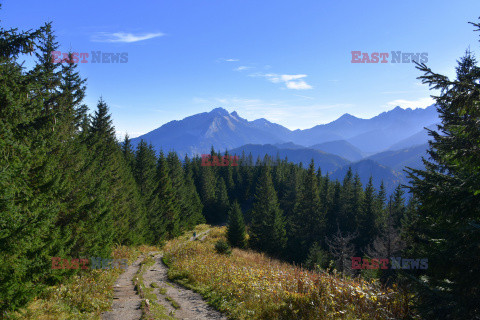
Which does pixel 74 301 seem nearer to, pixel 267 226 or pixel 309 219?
pixel 267 226

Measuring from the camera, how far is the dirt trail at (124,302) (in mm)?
9617

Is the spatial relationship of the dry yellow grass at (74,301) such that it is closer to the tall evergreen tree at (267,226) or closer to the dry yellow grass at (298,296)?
the dry yellow grass at (298,296)

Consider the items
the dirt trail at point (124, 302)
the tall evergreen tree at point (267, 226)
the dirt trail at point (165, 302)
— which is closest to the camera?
the dirt trail at point (124, 302)

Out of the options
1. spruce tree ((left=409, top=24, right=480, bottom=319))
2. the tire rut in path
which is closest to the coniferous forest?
spruce tree ((left=409, top=24, right=480, bottom=319))

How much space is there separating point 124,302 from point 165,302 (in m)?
1.77

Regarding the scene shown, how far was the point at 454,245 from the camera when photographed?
5.88 m

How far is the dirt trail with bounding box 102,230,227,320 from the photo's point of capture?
9.90m

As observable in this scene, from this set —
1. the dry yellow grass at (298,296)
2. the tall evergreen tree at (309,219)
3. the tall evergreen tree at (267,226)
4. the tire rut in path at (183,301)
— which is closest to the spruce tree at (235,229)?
the tall evergreen tree at (267,226)

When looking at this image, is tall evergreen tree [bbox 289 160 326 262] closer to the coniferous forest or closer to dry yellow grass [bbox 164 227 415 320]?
the coniferous forest

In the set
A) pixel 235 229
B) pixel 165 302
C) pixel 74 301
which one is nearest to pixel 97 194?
pixel 74 301

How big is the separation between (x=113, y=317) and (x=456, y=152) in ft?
39.7

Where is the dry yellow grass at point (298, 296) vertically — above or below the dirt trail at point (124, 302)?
above

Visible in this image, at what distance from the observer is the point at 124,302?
36.9 ft

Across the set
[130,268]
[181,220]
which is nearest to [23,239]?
[130,268]
